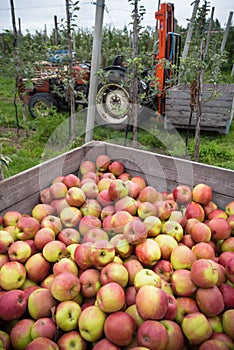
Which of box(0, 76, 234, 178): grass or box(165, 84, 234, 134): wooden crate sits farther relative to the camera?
box(165, 84, 234, 134): wooden crate

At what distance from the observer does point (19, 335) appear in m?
1.14

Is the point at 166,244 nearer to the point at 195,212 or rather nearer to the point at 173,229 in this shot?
the point at 173,229

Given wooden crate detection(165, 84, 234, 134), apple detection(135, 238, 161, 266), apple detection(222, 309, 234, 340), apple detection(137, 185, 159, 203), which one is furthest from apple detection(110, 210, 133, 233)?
wooden crate detection(165, 84, 234, 134)

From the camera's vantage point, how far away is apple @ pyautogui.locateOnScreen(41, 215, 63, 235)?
1572 mm

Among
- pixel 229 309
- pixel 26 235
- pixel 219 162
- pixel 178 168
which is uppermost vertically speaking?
pixel 178 168

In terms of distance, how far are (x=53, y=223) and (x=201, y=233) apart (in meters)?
0.74

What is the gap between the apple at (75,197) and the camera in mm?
1709

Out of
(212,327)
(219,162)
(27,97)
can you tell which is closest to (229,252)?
(212,327)

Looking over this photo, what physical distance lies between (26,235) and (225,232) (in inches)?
38.5

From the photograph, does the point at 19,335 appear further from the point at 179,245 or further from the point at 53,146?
the point at 53,146

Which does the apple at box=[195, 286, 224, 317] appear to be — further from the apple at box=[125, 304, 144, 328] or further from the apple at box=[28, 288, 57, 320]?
the apple at box=[28, 288, 57, 320]

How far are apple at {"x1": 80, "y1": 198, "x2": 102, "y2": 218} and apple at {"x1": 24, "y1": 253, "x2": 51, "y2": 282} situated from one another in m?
0.38

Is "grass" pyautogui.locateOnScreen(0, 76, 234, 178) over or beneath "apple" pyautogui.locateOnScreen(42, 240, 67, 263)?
beneath

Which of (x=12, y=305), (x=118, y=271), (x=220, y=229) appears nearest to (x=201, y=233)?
(x=220, y=229)
